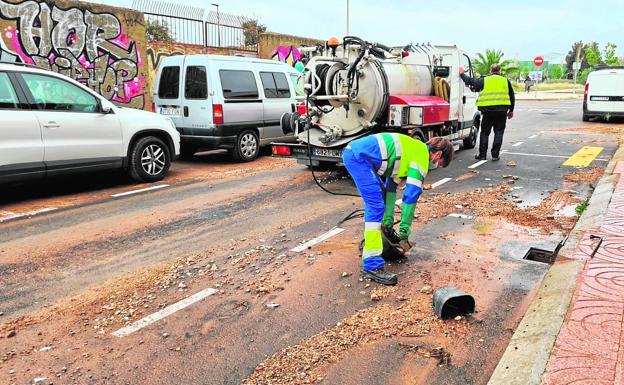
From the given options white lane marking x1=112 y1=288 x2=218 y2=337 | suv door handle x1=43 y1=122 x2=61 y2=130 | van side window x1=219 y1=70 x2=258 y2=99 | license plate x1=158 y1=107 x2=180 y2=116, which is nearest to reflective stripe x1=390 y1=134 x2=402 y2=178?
white lane marking x1=112 y1=288 x2=218 y2=337

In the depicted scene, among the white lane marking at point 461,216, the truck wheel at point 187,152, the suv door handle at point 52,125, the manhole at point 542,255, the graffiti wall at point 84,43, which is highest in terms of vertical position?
the graffiti wall at point 84,43

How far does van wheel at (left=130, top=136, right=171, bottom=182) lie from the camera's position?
28.1 ft

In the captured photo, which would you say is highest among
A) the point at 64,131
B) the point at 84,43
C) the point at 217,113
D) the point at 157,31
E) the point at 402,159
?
the point at 157,31

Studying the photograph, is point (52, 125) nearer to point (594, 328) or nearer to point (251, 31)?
point (594, 328)

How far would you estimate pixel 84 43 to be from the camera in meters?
12.3

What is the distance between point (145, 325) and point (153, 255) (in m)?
1.54

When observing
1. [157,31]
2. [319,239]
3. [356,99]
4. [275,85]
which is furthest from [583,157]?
[157,31]

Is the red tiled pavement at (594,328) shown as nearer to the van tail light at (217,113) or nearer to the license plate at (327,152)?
the license plate at (327,152)

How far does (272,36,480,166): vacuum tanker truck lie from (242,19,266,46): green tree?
8.52m

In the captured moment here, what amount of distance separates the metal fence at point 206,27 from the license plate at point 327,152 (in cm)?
774

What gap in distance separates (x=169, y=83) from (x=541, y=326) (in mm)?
8866

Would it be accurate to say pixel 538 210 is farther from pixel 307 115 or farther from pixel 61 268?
pixel 61 268

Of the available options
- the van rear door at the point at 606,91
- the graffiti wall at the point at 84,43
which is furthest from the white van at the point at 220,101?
the van rear door at the point at 606,91

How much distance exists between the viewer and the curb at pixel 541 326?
2.95m
